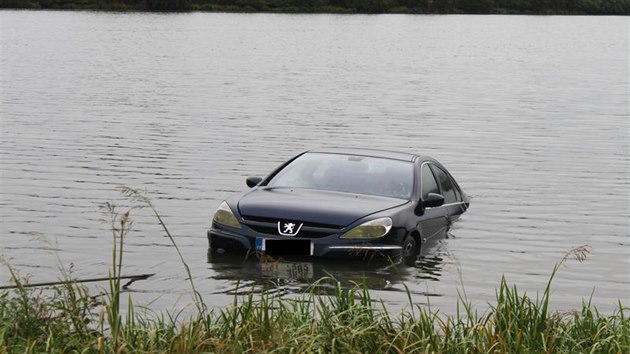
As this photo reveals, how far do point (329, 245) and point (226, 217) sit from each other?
4.08ft

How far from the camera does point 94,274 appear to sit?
1409 centimetres

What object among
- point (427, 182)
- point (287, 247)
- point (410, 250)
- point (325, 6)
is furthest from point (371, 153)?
point (325, 6)

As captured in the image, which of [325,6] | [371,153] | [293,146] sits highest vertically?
[371,153]

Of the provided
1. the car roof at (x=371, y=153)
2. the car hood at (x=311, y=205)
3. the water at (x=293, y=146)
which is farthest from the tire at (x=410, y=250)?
the car roof at (x=371, y=153)

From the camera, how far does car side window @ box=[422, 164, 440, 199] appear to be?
643 inches

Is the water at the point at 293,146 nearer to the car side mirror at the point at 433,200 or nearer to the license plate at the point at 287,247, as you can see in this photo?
the license plate at the point at 287,247

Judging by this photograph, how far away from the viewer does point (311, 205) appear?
1468 centimetres

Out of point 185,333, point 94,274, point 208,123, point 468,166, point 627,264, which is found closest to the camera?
point 185,333

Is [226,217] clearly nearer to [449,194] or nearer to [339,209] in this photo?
[339,209]

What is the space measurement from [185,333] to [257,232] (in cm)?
537

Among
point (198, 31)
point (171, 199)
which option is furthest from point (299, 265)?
point (198, 31)

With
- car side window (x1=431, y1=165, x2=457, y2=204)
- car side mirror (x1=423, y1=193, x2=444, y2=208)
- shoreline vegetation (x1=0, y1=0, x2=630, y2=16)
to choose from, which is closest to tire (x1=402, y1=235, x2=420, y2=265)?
car side mirror (x1=423, y1=193, x2=444, y2=208)

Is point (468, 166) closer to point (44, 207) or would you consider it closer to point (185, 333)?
point (44, 207)

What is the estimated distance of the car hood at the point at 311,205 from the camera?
47.4 ft
